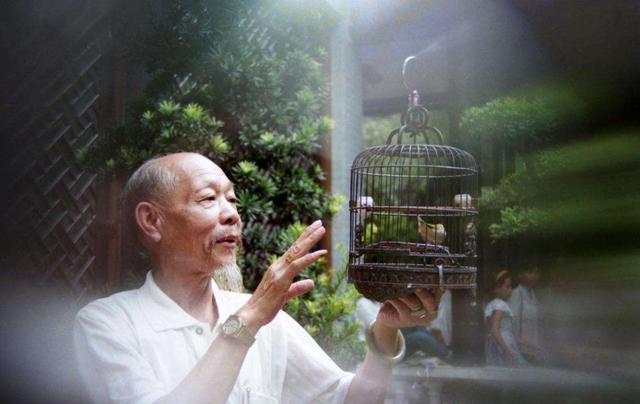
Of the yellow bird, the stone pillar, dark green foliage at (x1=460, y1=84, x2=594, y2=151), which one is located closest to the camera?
the yellow bird

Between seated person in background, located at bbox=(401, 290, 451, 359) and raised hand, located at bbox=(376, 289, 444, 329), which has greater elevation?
raised hand, located at bbox=(376, 289, 444, 329)

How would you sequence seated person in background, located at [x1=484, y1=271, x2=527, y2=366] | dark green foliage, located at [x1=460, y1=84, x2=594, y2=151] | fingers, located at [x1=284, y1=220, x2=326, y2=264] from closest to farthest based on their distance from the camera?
fingers, located at [x1=284, y1=220, x2=326, y2=264], dark green foliage, located at [x1=460, y1=84, x2=594, y2=151], seated person in background, located at [x1=484, y1=271, x2=527, y2=366]

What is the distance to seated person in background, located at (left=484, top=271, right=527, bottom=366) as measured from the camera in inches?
108

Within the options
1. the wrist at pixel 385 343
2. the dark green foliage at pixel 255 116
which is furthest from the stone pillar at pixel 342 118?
the wrist at pixel 385 343

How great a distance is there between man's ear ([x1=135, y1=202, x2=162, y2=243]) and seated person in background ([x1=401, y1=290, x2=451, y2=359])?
76.4 inches

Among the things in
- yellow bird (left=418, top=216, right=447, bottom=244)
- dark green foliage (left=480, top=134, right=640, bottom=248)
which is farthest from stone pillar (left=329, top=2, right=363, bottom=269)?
yellow bird (left=418, top=216, right=447, bottom=244)

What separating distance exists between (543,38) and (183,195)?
175 centimetres

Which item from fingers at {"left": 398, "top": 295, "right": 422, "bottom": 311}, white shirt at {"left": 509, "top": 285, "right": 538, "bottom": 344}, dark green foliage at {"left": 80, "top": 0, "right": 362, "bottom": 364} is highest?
dark green foliage at {"left": 80, "top": 0, "right": 362, "bottom": 364}

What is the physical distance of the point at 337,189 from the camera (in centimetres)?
294

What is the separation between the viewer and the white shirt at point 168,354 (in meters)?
1.31

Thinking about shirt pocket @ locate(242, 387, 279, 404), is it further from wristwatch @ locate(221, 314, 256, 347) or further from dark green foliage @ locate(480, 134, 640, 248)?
dark green foliage @ locate(480, 134, 640, 248)

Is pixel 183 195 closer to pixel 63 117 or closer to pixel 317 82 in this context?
pixel 63 117

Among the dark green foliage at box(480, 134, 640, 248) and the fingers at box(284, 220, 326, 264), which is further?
the dark green foliage at box(480, 134, 640, 248)

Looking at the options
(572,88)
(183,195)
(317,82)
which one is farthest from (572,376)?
(183,195)
